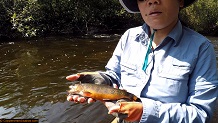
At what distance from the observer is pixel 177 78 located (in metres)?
2.12

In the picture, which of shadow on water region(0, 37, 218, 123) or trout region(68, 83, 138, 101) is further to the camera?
shadow on water region(0, 37, 218, 123)

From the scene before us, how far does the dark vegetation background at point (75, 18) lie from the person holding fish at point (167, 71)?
48.6 ft

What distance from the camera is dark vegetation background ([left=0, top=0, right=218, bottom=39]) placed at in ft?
55.7

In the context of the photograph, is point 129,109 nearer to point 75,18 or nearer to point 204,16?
point 204,16

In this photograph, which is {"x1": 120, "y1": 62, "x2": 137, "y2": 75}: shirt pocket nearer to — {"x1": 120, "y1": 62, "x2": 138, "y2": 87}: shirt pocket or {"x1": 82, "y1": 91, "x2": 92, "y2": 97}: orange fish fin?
{"x1": 120, "y1": 62, "x2": 138, "y2": 87}: shirt pocket

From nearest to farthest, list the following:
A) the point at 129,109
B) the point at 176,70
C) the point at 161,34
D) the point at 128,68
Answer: the point at 129,109 < the point at 176,70 < the point at 161,34 < the point at 128,68

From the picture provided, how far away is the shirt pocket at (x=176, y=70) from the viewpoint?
211 cm

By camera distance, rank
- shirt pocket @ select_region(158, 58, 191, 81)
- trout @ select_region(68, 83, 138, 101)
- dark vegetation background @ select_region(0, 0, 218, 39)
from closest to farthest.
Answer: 1. shirt pocket @ select_region(158, 58, 191, 81)
2. trout @ select_region(68, 83, 138, 101)
3. dark vegetation background @ select_region(0, 0, 218, 39)

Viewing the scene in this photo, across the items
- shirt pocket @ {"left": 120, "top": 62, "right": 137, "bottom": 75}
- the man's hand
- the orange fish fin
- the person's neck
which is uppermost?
the person's neck

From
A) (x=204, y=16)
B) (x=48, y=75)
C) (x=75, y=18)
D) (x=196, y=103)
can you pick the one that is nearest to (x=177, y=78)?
(x=196, y=103)

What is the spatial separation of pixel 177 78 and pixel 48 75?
710 centimetres

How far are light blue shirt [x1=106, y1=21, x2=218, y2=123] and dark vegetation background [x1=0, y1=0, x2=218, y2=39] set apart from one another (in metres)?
14.9

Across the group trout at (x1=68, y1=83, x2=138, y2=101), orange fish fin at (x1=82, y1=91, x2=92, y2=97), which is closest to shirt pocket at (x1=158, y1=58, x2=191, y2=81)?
trout at (x1=68, y1=83, x2=138, y2=101)

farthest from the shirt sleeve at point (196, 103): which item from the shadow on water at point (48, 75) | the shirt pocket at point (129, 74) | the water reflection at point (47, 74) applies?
the water reflection at point (47, 74)
